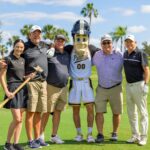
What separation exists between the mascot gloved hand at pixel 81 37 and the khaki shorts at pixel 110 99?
2.74 ft

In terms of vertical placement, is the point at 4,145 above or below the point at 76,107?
below

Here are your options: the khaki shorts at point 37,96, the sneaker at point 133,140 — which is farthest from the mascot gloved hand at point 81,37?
the sneaker at point 133,140

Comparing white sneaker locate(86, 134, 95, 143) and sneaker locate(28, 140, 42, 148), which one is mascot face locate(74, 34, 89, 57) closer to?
white sneaker locate(86, 134, 95, 143)

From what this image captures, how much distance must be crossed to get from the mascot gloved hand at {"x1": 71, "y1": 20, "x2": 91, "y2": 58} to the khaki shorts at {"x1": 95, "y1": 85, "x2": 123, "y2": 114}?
836 millimetres

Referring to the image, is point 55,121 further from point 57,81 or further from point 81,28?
point 81,28

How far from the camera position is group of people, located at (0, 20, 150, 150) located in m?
7.67

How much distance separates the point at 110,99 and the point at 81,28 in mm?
1547

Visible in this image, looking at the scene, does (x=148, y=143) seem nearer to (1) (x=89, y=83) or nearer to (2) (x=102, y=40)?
(1) (x=89, y=83)

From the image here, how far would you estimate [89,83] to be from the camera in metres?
8.42

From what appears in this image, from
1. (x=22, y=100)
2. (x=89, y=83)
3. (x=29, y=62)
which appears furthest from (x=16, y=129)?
(x=89, y=83)

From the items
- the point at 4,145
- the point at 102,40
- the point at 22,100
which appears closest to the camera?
the point at 22,100

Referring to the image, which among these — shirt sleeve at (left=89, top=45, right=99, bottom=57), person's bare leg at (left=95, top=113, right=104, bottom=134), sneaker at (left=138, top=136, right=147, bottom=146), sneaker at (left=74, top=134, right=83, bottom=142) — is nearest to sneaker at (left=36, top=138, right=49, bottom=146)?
sneaker at (left=74, top=134, right=83, bottom=142)

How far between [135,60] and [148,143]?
162cm

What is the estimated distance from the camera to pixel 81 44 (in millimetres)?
8414
